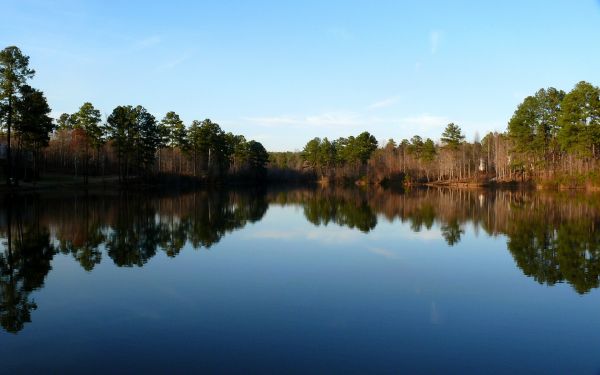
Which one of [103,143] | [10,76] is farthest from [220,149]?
[10,76]

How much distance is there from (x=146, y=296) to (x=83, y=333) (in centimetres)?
259

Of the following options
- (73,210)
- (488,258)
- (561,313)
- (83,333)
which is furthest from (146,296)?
(73,210)

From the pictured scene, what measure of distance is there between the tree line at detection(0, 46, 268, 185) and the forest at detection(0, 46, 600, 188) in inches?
4.5

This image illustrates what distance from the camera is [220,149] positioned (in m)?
92.4

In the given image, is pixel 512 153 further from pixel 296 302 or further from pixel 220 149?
pixel 296 302

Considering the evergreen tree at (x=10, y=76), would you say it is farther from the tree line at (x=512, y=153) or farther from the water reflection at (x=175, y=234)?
the tree line at (x=512, y=153)

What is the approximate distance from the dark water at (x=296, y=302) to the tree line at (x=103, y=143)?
28067 mm

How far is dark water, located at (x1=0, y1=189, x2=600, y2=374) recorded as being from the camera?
7500 millimetres

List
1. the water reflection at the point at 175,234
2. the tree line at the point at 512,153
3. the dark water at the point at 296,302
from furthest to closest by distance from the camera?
the tree line at the point at 512,153 → the water reflection at the point at 175,234 → the dark water at the point at 296,302

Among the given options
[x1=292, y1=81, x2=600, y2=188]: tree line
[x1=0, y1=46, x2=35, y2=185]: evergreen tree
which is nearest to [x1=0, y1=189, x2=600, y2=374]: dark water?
[x1=0, y1=46, x2=35, y2=185]: evergreen tree

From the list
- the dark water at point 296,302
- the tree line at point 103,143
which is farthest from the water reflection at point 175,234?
the tree line at point 103,143

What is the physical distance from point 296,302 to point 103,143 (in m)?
62.2

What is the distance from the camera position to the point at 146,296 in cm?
1113

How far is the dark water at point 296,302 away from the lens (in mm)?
7500
